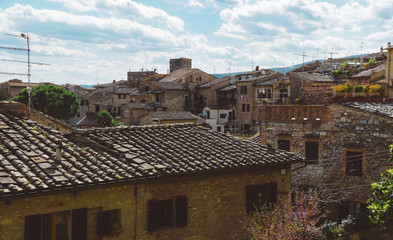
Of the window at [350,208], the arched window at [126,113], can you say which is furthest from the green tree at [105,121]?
the window at [350,208]

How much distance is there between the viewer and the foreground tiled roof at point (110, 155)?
29.2ft

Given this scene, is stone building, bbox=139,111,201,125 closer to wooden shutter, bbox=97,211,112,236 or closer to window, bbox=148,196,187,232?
window, bbox=148,196,187,232

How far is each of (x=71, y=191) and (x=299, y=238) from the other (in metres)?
7.10

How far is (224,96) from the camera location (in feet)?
209

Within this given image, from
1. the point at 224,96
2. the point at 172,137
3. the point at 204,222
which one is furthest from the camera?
the point at 224,96

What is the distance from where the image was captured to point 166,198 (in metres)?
11.1

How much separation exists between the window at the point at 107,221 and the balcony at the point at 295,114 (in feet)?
39.9

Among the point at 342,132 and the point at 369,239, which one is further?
the point at 342,132

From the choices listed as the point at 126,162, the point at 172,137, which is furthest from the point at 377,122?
the point at 126,162

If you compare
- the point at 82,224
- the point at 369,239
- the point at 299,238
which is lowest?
the point at 369,239

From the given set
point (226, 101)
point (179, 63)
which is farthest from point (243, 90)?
point (179, 63)

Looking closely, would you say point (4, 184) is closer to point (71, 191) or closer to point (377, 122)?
point (71, 191)

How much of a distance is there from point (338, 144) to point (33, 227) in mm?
14720

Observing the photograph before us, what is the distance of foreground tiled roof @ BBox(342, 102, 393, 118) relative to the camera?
1778 cm
